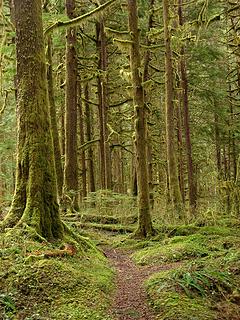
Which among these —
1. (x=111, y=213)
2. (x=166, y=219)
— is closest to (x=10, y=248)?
(x=166, y=219)

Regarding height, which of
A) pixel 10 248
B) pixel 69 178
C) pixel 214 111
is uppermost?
pixel 214 111

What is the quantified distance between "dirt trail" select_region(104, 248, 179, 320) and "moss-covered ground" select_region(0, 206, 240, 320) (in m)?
0.14

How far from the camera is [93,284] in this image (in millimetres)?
6418

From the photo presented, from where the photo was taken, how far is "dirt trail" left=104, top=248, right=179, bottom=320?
5.66m

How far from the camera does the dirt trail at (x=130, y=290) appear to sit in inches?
223

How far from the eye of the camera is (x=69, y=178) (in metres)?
15.8

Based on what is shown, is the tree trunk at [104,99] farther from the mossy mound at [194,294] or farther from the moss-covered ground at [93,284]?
the mossy mound at [194,294]

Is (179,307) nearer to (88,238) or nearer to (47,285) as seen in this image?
(47,285)

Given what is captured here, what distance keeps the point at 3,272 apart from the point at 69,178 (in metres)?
9.89

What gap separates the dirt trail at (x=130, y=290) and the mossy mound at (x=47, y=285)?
7.8 inches

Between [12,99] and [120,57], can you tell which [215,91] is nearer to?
[120,57]

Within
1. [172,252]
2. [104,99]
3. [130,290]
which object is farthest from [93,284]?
[104,99]

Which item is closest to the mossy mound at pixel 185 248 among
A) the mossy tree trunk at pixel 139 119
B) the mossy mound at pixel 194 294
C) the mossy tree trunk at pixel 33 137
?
the mossy tree trunk at pixel 139 119

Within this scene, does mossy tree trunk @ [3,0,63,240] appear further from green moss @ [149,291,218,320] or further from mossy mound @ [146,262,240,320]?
green moss @ [149,291,218,320]
